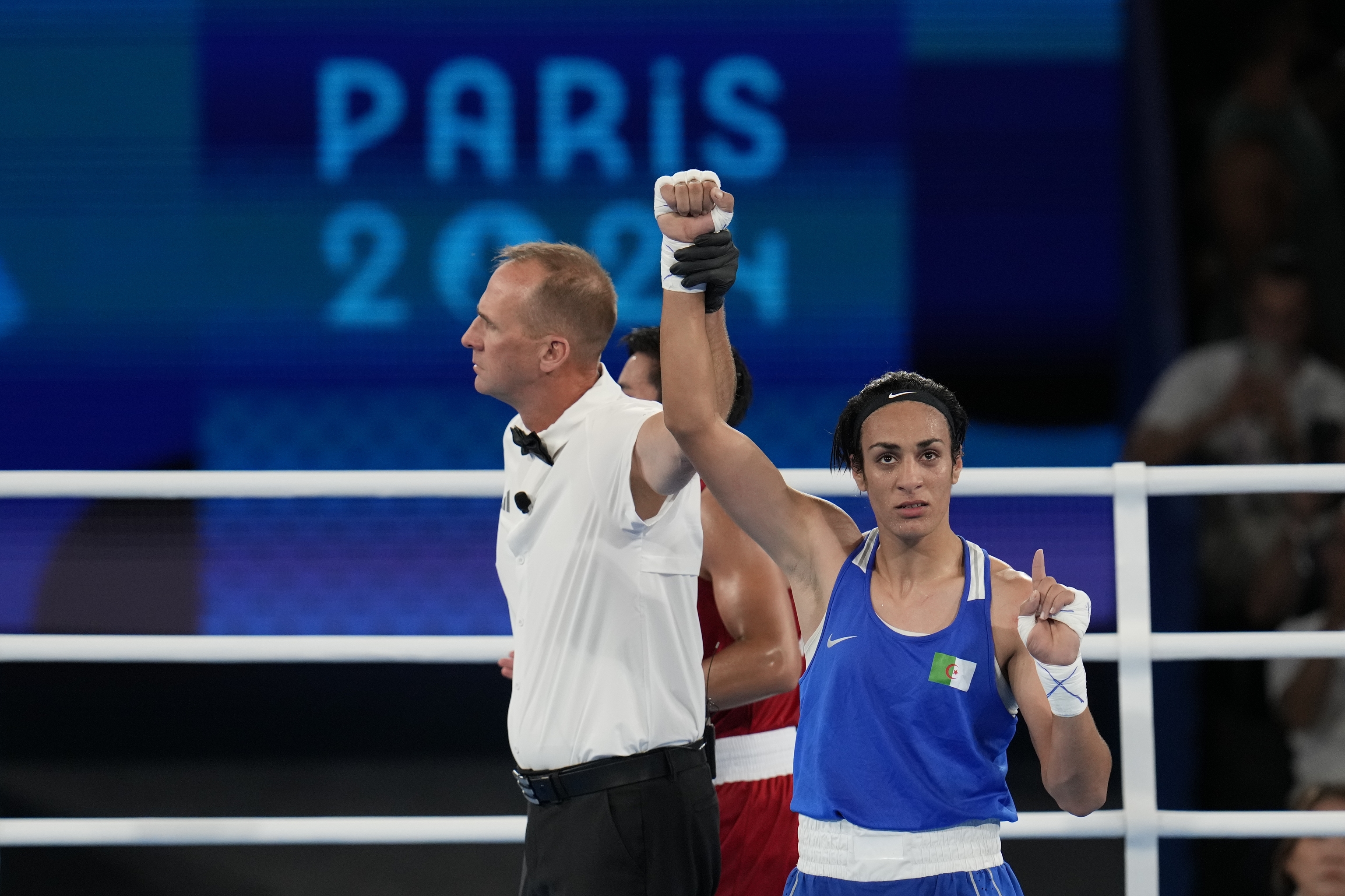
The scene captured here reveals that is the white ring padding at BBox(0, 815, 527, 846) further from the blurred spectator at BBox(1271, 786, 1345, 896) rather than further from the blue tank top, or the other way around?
the blurred spectator at BBox(1271, 786, 1345, 896)

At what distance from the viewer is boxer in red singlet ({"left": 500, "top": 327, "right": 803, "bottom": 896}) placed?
6.79 ft

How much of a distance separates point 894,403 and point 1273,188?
11.7 feet

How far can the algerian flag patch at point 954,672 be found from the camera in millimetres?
1649

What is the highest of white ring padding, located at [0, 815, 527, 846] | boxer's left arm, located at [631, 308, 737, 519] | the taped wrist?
boxer's left arm, located at [631, 308, 737, 519]

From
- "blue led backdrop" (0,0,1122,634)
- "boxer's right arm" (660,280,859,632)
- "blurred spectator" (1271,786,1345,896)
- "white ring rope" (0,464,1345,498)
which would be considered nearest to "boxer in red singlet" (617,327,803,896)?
"white ring rope" (0,464,1345,498)

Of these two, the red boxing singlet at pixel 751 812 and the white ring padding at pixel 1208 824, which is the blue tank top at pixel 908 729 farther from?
the white ring padding at pixel 1208 824

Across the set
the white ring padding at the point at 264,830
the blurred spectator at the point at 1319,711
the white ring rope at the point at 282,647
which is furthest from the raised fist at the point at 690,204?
the blurred spectator at the point at 1319,711

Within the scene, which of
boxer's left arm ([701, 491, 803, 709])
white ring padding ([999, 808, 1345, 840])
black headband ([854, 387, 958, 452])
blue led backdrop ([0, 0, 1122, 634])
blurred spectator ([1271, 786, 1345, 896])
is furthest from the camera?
blue led backdrop ([0, 0, 1122, 634])

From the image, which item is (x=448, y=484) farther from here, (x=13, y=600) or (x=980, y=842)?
(x=13, y=600)

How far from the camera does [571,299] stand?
187cm

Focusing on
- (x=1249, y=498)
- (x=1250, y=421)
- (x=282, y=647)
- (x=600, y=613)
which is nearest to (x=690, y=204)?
(x=600, y=613)

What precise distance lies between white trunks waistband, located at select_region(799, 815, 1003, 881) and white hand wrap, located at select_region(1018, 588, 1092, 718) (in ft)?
0.61

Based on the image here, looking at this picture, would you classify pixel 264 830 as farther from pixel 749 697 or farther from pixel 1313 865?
pixel 1313 865

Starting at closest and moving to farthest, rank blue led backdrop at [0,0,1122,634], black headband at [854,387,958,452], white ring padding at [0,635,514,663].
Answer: black headband at [854,387,958,452], white ring padding at [0,635,514,663], blue led backdrop at [0,0,1122,634]
